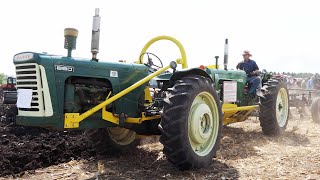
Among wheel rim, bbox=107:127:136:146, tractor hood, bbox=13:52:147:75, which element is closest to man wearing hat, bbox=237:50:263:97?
wheel rim, bbox=107:127:136:146

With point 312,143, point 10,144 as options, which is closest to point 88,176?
point 10,144

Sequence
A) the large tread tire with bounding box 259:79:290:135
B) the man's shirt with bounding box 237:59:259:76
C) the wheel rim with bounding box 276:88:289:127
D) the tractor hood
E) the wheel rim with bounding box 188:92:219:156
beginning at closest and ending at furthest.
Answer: the tractor hood
the wheel rim with bounding box 188:92:219:156
the large tread tire with bounding box 259:79:290:135
the wheel rim with bounding box 276:88:289:127
the man's shirt with bounding box 237:59:259:76

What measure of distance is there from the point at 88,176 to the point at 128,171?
1.74 ft

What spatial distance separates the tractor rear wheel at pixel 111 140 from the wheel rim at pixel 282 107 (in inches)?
159

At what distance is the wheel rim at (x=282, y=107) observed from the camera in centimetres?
846

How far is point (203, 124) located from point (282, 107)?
431 cm

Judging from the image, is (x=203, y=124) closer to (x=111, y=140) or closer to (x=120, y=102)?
(x=120, y=102)

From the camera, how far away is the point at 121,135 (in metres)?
5.89

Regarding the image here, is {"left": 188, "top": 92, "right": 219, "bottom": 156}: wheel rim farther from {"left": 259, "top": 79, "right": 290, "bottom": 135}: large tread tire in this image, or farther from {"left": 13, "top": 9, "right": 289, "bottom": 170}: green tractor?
{"left": 259, "top": 79, "right": 290, "bottom": 135}: large tread tire

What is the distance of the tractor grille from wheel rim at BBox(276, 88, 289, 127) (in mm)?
5823

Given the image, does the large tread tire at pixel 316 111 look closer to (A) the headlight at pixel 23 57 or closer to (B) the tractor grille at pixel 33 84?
(B) the tractor grille at pixel 33 84

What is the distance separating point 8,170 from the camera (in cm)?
507

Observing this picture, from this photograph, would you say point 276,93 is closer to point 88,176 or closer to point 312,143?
point 312,143

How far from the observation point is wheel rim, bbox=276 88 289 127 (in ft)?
27.8
